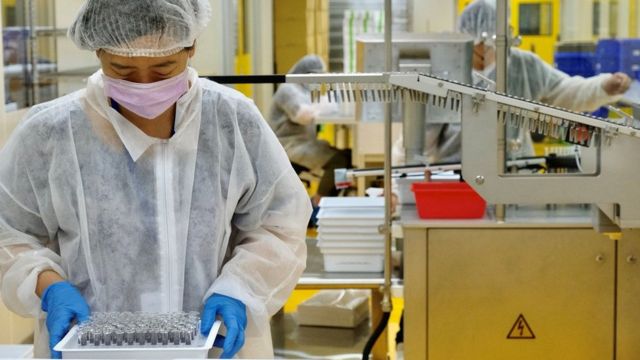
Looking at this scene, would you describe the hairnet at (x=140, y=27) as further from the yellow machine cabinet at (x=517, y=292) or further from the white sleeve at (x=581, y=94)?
the white sleeve at (x=581, y=94)

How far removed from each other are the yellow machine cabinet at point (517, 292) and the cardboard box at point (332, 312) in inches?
43.0

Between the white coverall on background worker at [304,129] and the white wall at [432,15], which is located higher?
the white wall at [432,15]

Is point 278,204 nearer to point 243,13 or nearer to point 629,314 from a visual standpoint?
point 629,314

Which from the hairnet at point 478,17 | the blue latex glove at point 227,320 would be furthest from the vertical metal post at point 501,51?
the blue latex glove at point 227,320

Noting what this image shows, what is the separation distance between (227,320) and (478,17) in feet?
8.78

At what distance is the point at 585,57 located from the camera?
4438 millimetres

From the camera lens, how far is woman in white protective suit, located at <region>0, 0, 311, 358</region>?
1.61 metres

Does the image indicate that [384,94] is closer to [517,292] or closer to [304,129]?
[517,292]

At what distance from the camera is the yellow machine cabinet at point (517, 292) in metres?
2.82

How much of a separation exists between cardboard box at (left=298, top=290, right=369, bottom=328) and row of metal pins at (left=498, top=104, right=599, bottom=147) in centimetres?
191

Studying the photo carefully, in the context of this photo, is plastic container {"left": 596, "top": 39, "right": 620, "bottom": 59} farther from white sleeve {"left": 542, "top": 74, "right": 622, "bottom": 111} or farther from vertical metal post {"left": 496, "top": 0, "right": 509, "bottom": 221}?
vertical metal post {"left": 496, "top": 0, "right": 509, "bottom": 221}

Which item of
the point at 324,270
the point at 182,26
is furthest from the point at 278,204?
the point at 324,270

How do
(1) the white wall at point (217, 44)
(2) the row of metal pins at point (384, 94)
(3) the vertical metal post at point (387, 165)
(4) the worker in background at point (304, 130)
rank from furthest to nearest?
(4) the worker in background at point (304, 130)
(1) the white wall at point (217, 44)
(3) the vertical metal post at point (387, 165)
(2) the row of metal pins at point (384, 94)

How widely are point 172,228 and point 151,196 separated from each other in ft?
0.20
